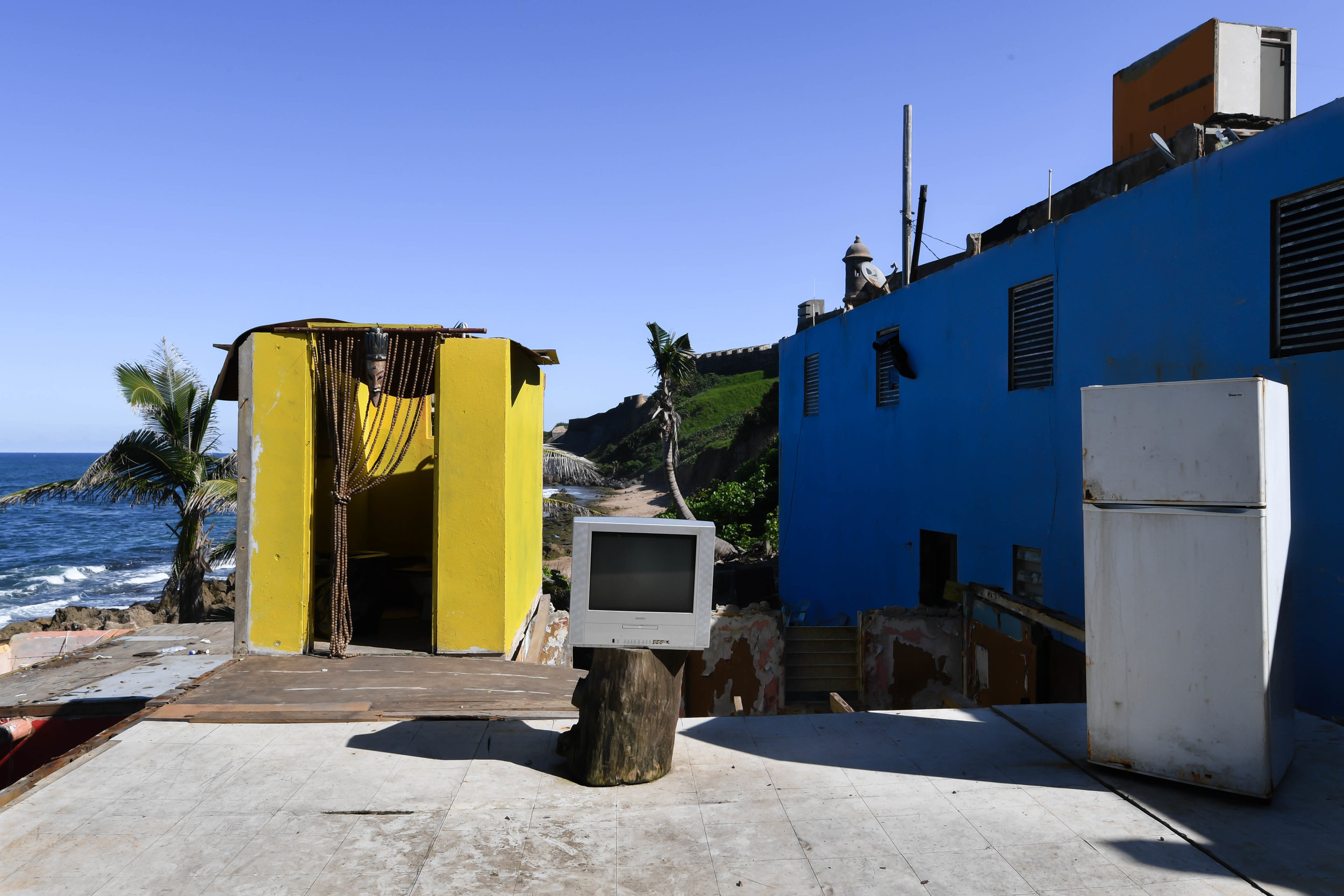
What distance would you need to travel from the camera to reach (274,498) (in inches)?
334

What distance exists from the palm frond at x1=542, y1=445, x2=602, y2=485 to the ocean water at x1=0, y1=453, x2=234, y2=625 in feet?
26.3

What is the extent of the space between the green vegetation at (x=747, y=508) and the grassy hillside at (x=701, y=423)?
76.9 ft

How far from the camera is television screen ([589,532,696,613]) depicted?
16.4 feet

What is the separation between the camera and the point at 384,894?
371cm

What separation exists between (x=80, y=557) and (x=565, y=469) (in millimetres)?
43281

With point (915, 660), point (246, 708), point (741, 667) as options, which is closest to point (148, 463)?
point (246, 708)

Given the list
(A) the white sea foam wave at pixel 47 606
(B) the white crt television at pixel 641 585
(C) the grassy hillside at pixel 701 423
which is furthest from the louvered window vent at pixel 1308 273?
(C) the grassy hillside at pixel 701 423

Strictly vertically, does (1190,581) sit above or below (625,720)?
above

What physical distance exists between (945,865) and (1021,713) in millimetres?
2760

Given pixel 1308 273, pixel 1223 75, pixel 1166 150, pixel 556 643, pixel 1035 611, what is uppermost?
pixel 1223 75

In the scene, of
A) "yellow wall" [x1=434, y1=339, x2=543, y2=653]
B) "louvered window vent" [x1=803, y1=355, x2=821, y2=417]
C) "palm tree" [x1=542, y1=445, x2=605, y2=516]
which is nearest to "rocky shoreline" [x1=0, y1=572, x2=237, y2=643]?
"palm tree" [x1=542, y1=445, x2=605, y2=516]

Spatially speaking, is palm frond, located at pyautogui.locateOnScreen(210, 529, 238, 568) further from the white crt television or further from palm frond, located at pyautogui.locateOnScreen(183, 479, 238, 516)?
the white crt television

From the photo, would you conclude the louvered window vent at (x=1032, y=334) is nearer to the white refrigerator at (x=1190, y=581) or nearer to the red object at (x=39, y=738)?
the white refrigerator at (x=1190, y=581)

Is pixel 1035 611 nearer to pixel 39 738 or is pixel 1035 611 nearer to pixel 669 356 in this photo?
pixel 39 738
